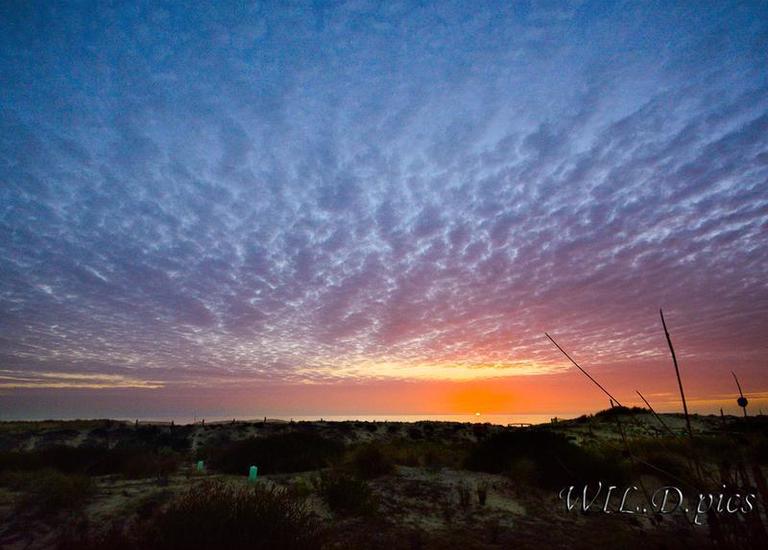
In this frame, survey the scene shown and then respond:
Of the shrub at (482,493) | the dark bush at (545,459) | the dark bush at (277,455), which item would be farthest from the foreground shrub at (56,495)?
the dark bush at (545,459)

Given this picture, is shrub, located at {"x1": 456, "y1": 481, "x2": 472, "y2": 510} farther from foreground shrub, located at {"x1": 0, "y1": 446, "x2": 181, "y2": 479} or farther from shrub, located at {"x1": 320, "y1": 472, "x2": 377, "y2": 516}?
foreground shrub, located at {"x1": 0, "y1": 446, "x2": 181, "y2": 479}

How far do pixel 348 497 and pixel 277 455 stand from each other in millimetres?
6418

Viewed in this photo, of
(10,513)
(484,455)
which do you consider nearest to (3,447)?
(10,513)

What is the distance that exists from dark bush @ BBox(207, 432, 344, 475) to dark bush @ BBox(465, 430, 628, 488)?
18.3ft

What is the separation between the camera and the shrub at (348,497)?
10.2 m

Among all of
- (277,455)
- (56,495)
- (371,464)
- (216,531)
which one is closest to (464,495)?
(371,464)

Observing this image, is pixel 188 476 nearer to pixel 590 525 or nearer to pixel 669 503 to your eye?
pixel 590 525

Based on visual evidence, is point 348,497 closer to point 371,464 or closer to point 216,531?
point 371,464

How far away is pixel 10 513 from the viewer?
9.72 m

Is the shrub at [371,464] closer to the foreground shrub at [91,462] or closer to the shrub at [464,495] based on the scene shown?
the shrub at [464,495]

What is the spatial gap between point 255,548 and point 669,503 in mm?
10982

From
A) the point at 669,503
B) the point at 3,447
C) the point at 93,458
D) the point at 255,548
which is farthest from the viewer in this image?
the point at 3,447

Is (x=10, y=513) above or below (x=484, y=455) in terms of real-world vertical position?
below

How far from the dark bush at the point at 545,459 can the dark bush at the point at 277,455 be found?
5583 millimetres
